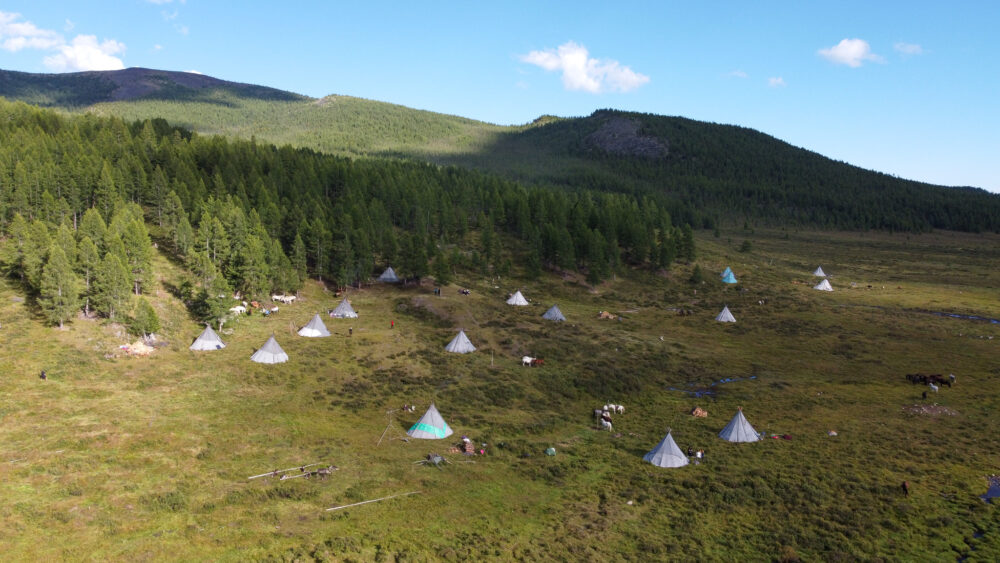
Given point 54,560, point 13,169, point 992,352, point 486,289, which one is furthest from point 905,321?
point 13,169

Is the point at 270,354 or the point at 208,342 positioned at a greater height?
the point at 270,354

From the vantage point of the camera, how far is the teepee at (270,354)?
53.8m

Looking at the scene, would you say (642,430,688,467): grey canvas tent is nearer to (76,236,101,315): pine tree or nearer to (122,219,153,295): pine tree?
(76,236,101,315): pine tree

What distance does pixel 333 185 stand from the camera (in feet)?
418

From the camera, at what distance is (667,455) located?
3669cm

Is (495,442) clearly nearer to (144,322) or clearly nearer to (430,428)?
(430,428)

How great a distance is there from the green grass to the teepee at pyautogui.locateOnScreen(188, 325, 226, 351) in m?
1.34

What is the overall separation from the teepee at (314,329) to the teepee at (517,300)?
103ft

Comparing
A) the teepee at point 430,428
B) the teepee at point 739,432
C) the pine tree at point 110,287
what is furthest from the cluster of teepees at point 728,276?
the pine tree at point 110,287

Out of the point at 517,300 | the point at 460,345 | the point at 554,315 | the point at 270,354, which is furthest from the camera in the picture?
the point at 517,300

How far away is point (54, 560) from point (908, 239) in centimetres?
24581

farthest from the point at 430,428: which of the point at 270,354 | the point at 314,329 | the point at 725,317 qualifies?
the point at 725,317

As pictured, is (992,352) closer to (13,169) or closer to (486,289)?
(486,289)

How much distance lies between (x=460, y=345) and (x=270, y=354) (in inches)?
841
